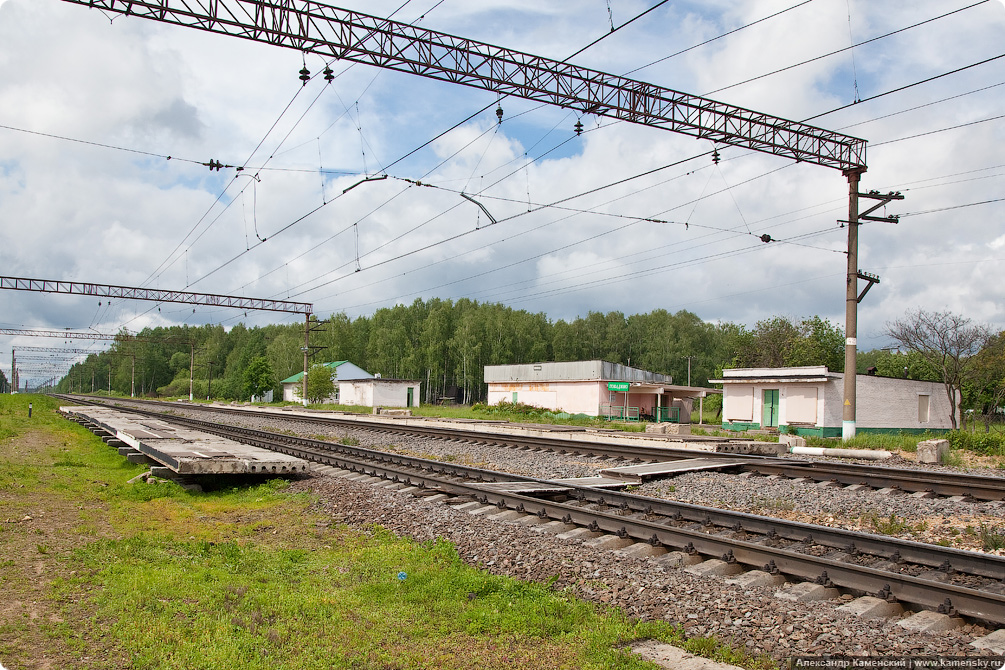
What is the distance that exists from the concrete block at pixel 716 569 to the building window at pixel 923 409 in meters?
31.2

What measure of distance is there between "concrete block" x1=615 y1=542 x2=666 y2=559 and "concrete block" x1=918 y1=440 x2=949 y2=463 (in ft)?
45.4

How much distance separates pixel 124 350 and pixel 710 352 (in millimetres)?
121630

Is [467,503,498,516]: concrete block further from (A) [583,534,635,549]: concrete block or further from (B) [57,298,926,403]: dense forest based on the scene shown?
(B) [57,298,926,403]: dense forest

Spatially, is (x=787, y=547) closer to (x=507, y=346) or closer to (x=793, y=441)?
(x=793, y=441)

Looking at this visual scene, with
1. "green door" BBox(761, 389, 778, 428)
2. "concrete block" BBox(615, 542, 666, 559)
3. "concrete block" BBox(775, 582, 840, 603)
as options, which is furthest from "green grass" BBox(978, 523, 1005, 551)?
"green door" BBox(761, 389, 778, 428)

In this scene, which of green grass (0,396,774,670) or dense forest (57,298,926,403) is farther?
dense forest (57,298,926,403)

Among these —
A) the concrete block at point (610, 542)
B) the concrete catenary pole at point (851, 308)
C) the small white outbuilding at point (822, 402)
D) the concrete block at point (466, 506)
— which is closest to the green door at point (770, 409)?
the small white outbuilding at point (822, 402)

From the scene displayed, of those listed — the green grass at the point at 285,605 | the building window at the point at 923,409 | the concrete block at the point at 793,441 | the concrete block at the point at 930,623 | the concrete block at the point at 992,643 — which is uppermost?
the building window at the point at 923,409

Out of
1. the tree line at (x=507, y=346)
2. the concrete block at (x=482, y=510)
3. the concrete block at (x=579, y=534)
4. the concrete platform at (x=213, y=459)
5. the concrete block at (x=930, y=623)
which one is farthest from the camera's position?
the tree line at (x=507, y=346)

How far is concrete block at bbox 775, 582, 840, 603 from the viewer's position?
566 centimetres

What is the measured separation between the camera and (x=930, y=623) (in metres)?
5.00

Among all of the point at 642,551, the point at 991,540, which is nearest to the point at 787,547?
the point at 642,551

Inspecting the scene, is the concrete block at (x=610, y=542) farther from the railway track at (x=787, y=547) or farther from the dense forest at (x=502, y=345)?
the dense forest at (x=502, y=345)

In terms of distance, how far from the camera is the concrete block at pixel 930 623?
4934 mm
